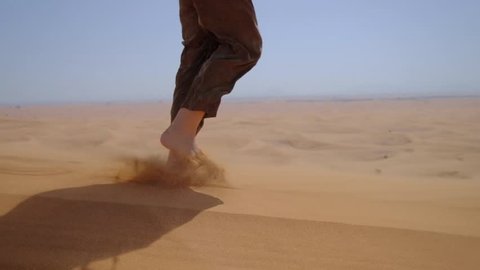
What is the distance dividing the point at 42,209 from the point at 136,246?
1.39ft

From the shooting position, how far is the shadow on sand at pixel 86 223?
108 cm

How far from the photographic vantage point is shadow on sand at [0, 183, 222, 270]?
3.54 feet

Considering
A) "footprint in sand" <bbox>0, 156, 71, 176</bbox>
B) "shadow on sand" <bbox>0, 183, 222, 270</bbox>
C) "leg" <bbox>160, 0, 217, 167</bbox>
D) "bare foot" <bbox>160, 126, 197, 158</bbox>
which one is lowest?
"footprint in sand" <bbox>0, 156, 71, 176</bbox>

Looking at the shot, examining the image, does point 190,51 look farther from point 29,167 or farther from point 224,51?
point 29,167

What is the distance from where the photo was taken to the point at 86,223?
1.27m

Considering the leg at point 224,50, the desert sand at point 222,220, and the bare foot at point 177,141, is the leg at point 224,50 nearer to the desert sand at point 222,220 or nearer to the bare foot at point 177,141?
the bare foot at point 177,141

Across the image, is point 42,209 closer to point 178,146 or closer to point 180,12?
point 178,146

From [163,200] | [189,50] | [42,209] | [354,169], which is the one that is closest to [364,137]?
[354,169]

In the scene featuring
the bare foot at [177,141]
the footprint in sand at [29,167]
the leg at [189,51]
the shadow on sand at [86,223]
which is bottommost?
the footprint in sand at [29,167]

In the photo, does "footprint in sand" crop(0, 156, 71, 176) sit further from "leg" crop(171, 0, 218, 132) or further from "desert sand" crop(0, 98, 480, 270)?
"leg" crop(171, 0, 218, 132)

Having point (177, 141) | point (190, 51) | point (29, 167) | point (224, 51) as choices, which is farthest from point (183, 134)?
point (29, 167)

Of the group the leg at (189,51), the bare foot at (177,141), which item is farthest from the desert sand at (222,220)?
the leg at (189,51)

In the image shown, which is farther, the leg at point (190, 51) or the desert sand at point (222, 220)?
the leg at point (190, 51)

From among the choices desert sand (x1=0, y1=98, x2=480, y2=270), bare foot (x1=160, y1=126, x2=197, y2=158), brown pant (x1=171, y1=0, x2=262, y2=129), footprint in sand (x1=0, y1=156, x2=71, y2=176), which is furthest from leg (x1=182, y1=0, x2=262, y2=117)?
footprint in sand (x1=0, y1=156, x2=71, y2=176)
